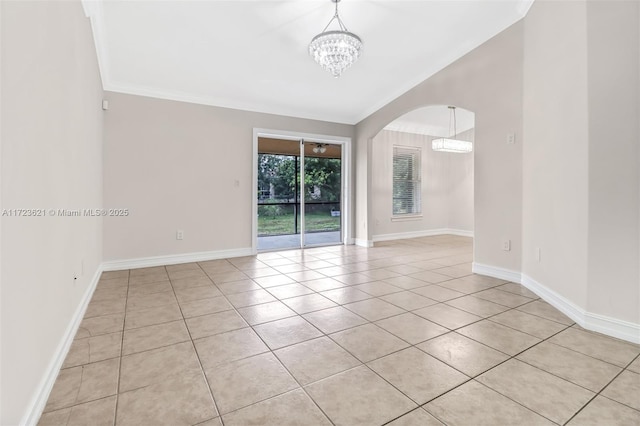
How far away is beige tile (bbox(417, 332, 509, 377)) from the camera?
181 centimetres

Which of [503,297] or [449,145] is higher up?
[449,145]

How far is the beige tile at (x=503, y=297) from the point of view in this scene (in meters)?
2.88

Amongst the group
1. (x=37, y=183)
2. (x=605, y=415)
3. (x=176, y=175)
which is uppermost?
(x=176, y=175)

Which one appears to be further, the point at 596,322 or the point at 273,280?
the point at 273,280

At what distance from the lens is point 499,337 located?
2.18m

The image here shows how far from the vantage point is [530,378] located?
168 centimetres

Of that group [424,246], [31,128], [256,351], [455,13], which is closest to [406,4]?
[455,13]

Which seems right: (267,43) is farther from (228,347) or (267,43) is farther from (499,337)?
(499,337)

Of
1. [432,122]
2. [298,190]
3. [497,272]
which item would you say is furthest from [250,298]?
[432,122]

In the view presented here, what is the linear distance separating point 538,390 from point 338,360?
1.07 meters

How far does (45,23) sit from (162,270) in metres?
3.20

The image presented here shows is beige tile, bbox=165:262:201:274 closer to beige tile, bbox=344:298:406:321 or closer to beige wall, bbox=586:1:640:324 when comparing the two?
beige tile, bbox=344:298:406:321

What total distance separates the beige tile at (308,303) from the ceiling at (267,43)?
2.89 m

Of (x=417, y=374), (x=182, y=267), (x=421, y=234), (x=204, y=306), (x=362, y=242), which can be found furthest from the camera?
(x=421, y=234)
